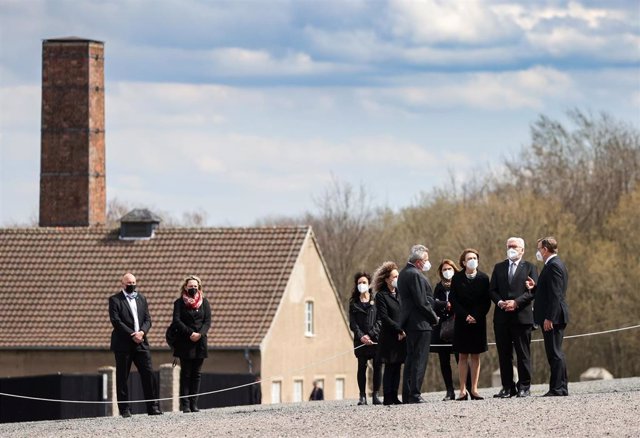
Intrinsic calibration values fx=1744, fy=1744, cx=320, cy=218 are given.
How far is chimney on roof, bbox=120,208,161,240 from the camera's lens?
184 feet

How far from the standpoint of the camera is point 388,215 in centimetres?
9000

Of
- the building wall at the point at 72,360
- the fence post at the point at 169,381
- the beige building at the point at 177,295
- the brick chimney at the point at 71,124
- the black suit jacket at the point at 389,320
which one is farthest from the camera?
the brick chimney at the point at 71,124

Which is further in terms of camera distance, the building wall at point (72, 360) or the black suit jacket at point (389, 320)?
the building wall at point (72, 360)

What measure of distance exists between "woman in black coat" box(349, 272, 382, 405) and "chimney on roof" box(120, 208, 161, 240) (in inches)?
1262

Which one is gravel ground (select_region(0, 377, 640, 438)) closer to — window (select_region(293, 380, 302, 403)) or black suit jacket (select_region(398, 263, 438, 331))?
black suit jacket (select_region(398, 263, 438, 331))

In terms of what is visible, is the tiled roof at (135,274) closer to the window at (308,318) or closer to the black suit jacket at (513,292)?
the window at (308,318)

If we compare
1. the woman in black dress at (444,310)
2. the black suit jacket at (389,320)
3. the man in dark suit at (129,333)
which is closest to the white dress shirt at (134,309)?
the man in dark suit at (129,333)

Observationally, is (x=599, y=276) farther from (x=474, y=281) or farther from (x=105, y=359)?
(x=474, y=281)

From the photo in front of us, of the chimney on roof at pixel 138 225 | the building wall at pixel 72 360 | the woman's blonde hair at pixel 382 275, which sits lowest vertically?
the woman's blonde hair at pixel 382 275

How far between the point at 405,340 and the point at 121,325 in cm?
405

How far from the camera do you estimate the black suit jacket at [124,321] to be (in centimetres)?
2436

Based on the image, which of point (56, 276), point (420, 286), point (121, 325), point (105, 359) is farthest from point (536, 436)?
point (56, 276)

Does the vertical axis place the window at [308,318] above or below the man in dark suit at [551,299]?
above

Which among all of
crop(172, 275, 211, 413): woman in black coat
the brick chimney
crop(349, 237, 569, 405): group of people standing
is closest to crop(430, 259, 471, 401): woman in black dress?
crop(349, 237, 569, 405): group of people standing
